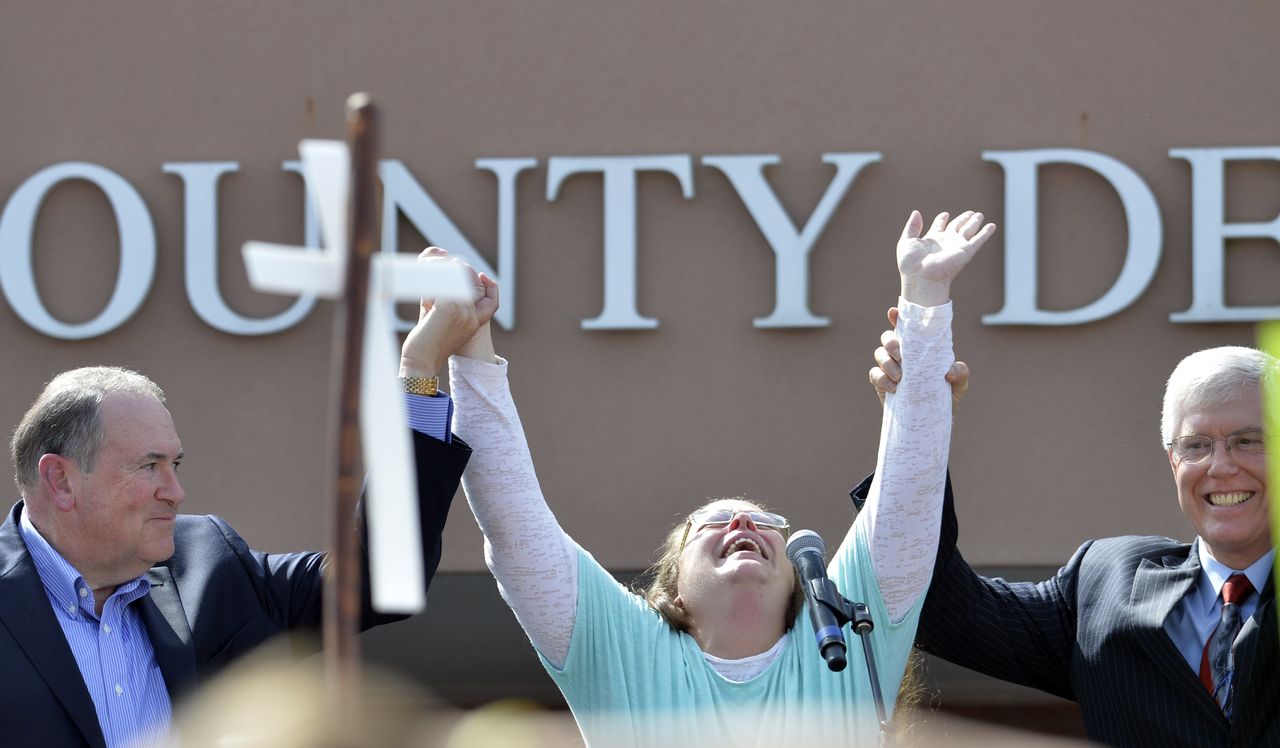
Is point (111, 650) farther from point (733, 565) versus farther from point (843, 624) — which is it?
point (843, 624)

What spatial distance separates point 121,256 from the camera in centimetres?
605

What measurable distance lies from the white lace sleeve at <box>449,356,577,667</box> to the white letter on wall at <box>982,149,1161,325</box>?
3109mm

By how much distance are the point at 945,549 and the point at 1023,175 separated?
2.82 metres

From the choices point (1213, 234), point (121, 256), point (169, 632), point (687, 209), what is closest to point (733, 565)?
point (169, 632)

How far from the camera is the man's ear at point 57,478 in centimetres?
307

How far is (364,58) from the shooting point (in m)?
6.12

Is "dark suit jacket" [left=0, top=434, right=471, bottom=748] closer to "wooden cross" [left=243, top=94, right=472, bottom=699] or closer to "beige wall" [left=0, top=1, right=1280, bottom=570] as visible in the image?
"wooden cross" [left=243, top=94, right=472, bottom=699]

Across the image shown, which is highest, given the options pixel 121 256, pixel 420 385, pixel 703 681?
pixel 121 256

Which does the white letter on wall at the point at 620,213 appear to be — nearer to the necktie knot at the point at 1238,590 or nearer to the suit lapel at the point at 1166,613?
the suit lapel at the point at 1166,613

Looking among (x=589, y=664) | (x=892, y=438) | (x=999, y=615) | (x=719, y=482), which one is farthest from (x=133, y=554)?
(x=719, y=482)

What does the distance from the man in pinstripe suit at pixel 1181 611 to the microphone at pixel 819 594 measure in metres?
0.37

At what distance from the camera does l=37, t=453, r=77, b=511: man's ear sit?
307 centimetres

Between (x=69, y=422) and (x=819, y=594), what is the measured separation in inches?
58.6

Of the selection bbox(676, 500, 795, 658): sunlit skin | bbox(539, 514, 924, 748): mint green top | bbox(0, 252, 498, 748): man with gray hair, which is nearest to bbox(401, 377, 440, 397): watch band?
bbox(0, 252, 498, 748): man with gray hair
